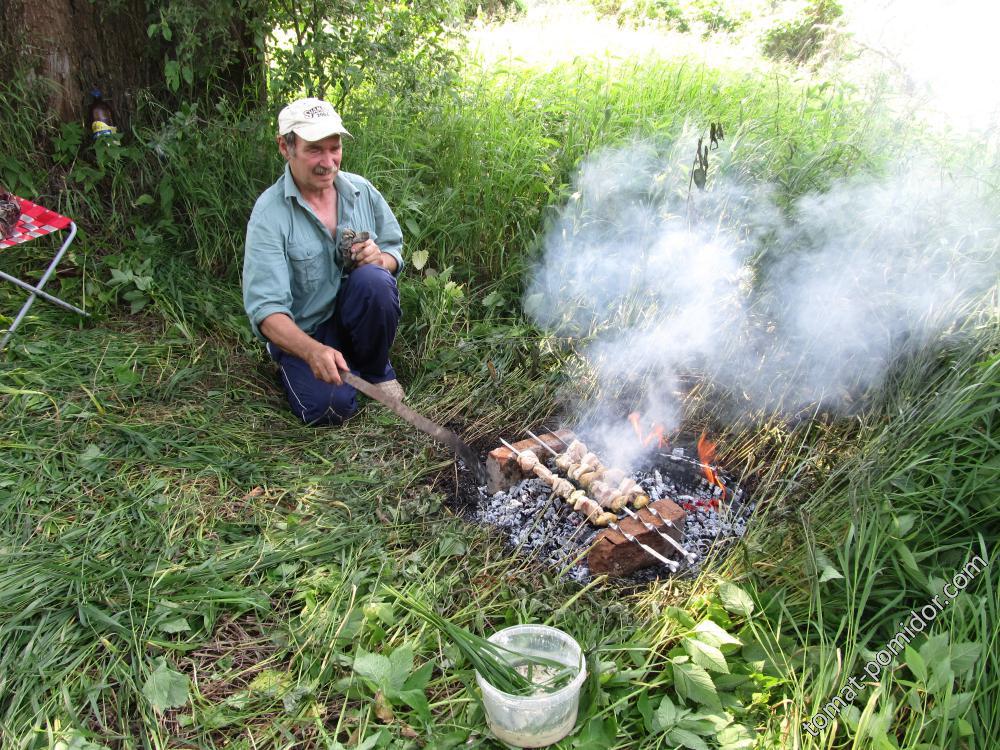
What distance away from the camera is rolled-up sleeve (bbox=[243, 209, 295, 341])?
313 cm

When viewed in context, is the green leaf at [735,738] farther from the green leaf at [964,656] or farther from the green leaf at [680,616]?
the green leaf at [964,656]

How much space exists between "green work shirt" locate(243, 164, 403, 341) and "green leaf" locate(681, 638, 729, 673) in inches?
91.0

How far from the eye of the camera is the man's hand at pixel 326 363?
2.97 m

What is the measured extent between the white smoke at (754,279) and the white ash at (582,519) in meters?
0.34

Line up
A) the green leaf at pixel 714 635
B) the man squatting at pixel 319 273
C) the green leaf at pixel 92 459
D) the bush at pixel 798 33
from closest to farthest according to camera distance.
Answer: the green leaf at pixel 714 635
the green leaf at pixel 92 459
the man squatting at pixel 319 273
the bush at pixel 798 33

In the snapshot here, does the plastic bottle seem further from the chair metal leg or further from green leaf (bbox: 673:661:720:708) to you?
green leaf (bbox: 673:661:720:708)

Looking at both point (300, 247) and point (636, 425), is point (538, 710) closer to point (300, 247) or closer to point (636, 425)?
point (636, 425)

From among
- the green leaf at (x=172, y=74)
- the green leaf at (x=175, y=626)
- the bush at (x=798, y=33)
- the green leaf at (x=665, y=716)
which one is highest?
the bush at (x=798, y=33)

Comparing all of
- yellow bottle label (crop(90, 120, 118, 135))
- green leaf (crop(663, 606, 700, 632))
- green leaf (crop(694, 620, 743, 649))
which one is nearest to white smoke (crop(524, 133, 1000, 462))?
green leaf (crop(663, 606, 700, 632))

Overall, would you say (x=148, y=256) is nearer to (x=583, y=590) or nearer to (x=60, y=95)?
(x=60, y=95)

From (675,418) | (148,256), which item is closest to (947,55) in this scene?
(675,418)

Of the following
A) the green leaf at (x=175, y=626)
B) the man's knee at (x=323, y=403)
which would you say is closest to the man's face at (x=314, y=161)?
the man's knee at (x=323, y=403)

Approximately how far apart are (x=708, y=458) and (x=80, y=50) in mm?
4543

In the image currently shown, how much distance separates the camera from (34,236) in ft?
12.0
